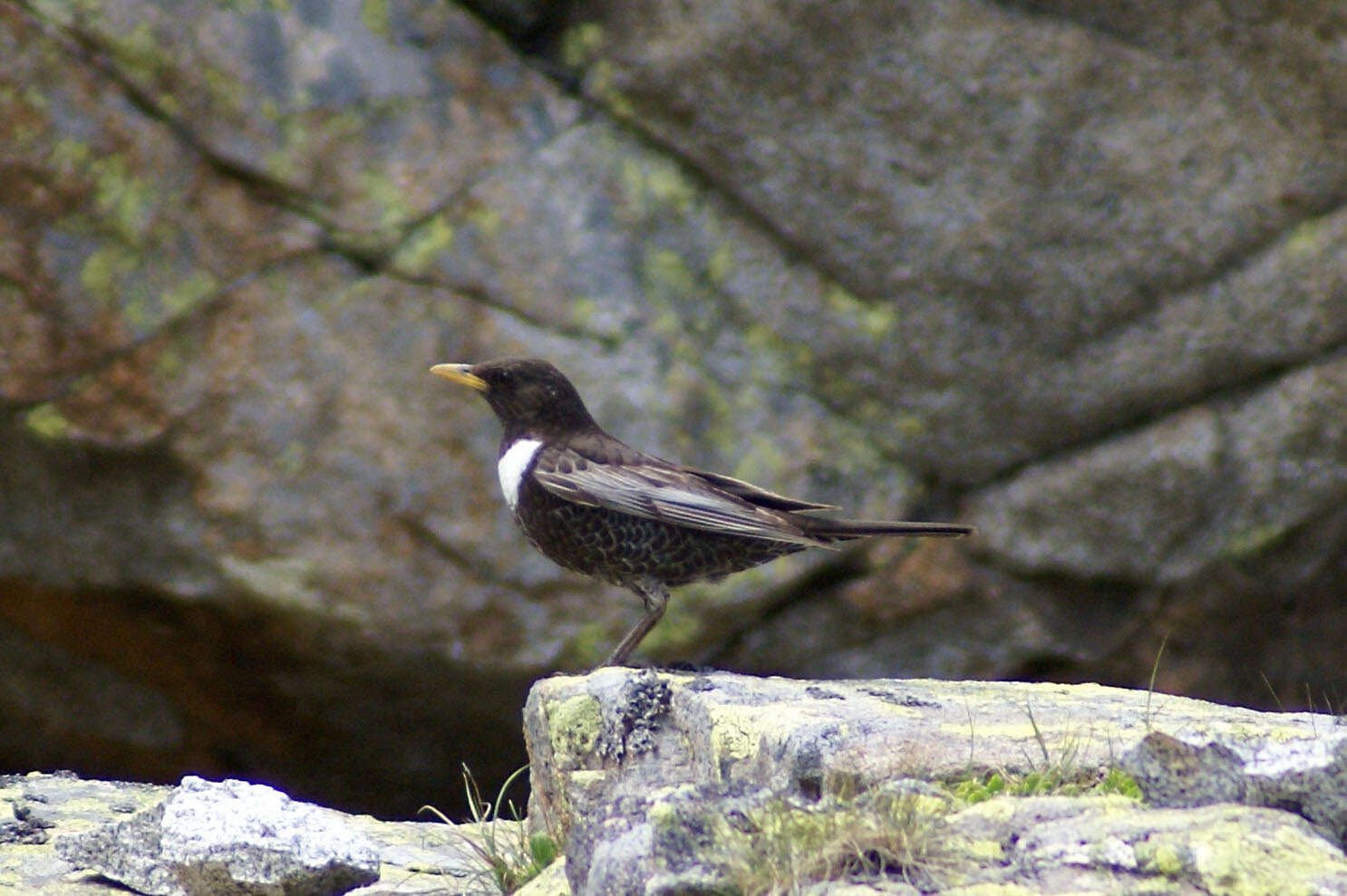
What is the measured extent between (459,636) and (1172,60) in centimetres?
390

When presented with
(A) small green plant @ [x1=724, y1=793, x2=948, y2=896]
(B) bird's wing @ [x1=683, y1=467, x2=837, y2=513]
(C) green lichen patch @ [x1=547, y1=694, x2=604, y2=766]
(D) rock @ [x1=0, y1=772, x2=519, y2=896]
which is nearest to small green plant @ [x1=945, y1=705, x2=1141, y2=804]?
(A) small green plant @ [x1=724, y1=793, x2=948, y2=896]

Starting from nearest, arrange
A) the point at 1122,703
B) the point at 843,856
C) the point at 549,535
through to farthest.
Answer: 1. the point at 843,856
2. the point at 1122,703
3. the point at 549,535

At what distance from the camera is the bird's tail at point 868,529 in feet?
14.9

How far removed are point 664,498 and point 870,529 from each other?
68 centimetres

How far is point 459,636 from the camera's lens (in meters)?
5.85

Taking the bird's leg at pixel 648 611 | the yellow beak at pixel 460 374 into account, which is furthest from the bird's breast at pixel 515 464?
Result: the bird's leg at pixel 648 611

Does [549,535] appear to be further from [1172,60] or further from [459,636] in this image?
[1172,60]

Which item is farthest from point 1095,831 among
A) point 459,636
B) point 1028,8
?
point 1028,8

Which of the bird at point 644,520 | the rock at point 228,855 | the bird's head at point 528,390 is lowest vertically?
the rock at point 228,855

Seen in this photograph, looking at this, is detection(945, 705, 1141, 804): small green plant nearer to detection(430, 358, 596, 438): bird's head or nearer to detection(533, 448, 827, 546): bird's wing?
detection(533, 448, 827, 546): bird's wing

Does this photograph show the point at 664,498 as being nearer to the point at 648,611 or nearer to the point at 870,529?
the point at 648,611

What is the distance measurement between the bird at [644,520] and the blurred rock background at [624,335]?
3.88ft

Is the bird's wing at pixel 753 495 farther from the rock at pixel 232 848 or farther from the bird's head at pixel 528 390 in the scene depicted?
the rock at pixel 232 848

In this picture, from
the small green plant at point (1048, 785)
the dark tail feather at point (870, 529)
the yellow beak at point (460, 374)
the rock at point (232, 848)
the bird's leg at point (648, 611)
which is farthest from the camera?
the yellow beak at point (460, 374)
